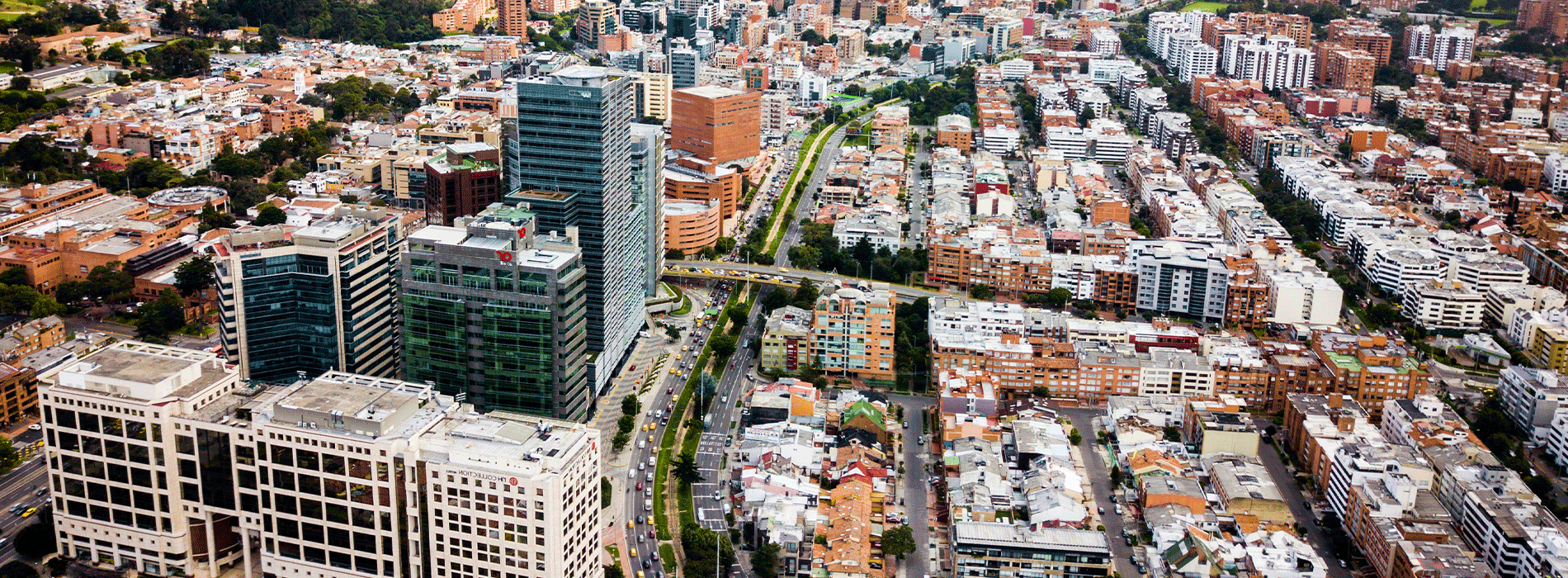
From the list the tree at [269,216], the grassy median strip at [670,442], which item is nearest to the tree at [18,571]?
the grassy median strip at [670,442]

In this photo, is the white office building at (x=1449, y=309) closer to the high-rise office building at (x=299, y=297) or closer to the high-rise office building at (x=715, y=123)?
the high-rise office building at (x=715, y=123)

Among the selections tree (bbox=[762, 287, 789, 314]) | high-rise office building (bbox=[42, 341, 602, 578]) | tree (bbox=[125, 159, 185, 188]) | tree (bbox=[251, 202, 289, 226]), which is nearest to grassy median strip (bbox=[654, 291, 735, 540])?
tree (bbox=[762, 287, 789, 314])

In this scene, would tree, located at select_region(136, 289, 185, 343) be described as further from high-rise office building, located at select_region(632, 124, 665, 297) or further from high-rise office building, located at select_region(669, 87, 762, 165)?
high-rise office building, located at select_region(669, 87, 762, 165)

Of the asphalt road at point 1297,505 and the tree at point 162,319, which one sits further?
the tree at point 162,319

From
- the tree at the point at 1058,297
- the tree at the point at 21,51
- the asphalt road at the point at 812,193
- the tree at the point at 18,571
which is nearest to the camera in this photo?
the tree at the point at 18,571

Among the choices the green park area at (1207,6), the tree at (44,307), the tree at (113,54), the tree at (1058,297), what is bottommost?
the tree at (1058,297)

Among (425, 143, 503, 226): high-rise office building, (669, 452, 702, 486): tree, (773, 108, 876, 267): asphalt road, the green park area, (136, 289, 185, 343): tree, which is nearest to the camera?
(669, 452, 702, 486): tree
